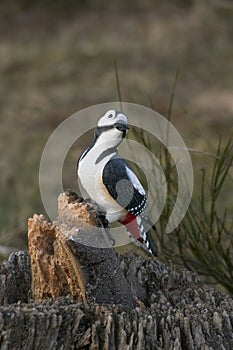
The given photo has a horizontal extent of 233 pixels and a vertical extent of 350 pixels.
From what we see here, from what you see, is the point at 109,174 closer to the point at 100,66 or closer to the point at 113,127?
the point at 113,127

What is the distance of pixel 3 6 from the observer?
13555mm

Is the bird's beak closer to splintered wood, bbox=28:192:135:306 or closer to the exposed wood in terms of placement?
splintered wood, bbox=28:192:135:306

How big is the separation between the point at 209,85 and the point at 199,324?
7.98 metres

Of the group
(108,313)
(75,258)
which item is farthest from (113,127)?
(108,313)

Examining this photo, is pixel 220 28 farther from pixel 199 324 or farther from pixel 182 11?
pixel 199 324

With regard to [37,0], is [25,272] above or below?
below

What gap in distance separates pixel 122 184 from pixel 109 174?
5 centimetres

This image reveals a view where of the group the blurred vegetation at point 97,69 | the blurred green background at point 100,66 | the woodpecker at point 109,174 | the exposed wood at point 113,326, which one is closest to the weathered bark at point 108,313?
the exposed wood at point 113,326

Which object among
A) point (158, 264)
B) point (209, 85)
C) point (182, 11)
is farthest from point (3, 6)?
point (158, 264)

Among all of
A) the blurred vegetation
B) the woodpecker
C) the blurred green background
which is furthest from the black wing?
the blurred green background

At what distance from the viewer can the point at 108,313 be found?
2092 mm

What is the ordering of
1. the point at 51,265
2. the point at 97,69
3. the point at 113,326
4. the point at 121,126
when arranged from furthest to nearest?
the point at 97,69
the point at 51,265
the point at 121,126
the point at 113,326

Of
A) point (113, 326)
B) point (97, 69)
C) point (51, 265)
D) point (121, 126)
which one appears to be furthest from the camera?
point (97, 69)

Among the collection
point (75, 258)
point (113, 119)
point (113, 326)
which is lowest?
point (113, 326)
